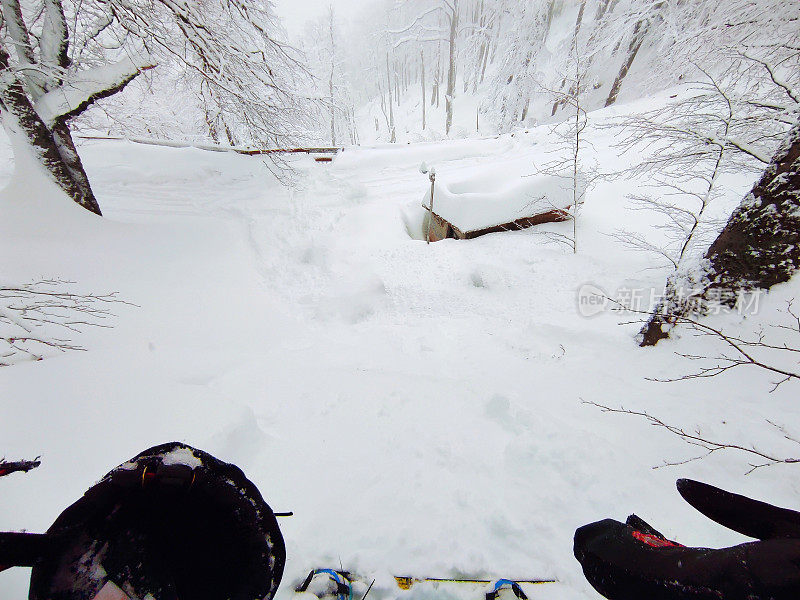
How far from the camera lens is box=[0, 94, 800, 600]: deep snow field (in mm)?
2135

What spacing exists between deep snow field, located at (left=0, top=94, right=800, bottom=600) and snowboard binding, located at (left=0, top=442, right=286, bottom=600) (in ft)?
2.75

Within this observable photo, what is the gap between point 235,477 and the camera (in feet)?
4.55

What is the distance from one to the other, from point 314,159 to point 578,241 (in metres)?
10.5

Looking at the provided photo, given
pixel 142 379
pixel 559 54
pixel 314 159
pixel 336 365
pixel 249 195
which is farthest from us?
pixel 559 54

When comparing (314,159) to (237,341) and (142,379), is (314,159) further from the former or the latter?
(142,379)

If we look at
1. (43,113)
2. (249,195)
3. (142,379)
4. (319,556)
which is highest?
(43,113)

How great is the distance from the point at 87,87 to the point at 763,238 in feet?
29.8

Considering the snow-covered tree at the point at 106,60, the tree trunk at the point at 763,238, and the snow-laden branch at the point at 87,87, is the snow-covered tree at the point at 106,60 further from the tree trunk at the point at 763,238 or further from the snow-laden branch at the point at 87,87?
the tree trunk at the point at 763,238

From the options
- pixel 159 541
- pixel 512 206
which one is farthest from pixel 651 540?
pixel 512 206

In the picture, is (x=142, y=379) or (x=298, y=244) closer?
(x=142, y=379)

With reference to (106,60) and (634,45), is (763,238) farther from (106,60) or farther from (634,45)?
(634,45)

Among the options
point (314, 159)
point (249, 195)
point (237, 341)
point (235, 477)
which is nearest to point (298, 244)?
point (249, 195)

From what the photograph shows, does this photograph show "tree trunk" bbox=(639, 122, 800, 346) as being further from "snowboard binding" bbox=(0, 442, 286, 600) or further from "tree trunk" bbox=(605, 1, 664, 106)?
"tree trunk" bbox=(605, 1, 664, 106)
